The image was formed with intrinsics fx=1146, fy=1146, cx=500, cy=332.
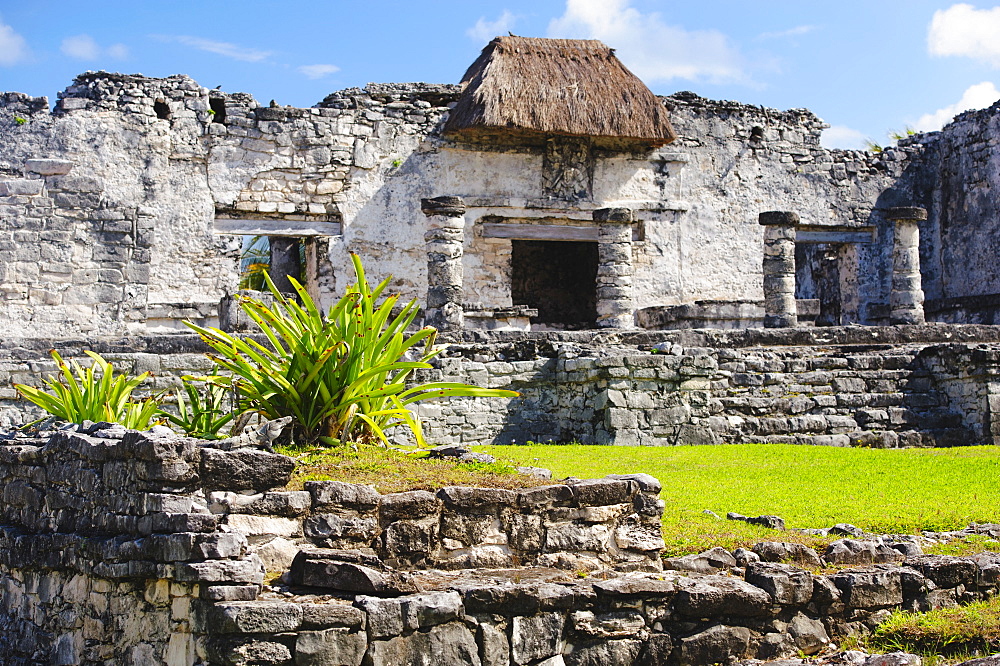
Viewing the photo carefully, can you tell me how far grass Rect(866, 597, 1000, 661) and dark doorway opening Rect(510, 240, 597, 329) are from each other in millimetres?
16696

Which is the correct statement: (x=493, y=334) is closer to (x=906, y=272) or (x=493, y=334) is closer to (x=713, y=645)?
(x=713, y=645)

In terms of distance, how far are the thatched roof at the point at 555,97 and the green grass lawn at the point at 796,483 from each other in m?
8.54

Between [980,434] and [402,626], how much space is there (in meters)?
7.87

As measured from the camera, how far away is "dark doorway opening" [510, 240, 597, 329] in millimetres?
21641

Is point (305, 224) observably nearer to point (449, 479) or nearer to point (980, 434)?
point (980, 434)

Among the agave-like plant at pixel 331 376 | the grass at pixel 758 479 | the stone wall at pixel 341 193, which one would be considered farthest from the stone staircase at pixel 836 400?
the stone wall at pixel 341 193

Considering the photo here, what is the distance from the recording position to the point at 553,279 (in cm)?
2183

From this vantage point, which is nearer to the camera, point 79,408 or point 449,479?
point 449,479

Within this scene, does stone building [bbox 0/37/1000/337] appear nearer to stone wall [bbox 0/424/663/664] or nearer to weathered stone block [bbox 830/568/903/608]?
stone wall [bbox 0/424/663/664]

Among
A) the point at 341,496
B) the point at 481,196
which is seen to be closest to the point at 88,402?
the point at 341,496

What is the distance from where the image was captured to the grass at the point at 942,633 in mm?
4680

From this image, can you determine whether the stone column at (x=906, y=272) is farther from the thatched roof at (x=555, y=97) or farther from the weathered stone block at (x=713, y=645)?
the weathered stone block at (x=713, y=645)

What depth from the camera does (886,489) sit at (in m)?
7.29

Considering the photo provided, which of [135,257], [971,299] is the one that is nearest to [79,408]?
[135,257]
